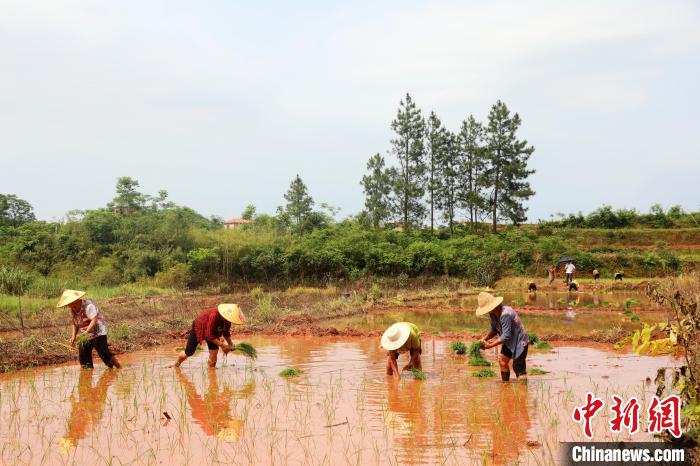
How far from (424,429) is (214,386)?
12.0 feet

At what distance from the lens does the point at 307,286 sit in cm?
3089

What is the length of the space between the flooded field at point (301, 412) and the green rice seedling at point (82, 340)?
0.50 m

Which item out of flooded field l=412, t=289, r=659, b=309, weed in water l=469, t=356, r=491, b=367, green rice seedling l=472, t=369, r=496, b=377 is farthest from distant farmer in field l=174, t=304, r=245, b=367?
flooded field l=412, t=289, r=659, b=309

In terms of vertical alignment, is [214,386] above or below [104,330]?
below

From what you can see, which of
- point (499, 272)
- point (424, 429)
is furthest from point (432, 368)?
point (499, 272)

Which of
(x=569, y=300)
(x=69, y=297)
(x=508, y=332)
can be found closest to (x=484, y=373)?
(x=508, y=332)

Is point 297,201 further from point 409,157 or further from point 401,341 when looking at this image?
point 401,341

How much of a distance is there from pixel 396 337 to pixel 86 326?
5036 mm

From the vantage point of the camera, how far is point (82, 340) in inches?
390

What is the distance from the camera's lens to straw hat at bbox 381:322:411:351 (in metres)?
8.64

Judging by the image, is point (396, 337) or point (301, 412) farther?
point (396, 337)

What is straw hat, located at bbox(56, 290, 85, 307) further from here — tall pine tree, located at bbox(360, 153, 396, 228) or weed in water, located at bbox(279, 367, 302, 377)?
tall pine tree, located at bbox(360, 153, 396, 228)

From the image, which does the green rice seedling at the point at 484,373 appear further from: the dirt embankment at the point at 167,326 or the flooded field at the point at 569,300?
the flooded field at the point at 569,300

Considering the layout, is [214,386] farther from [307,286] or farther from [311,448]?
[307,286]
